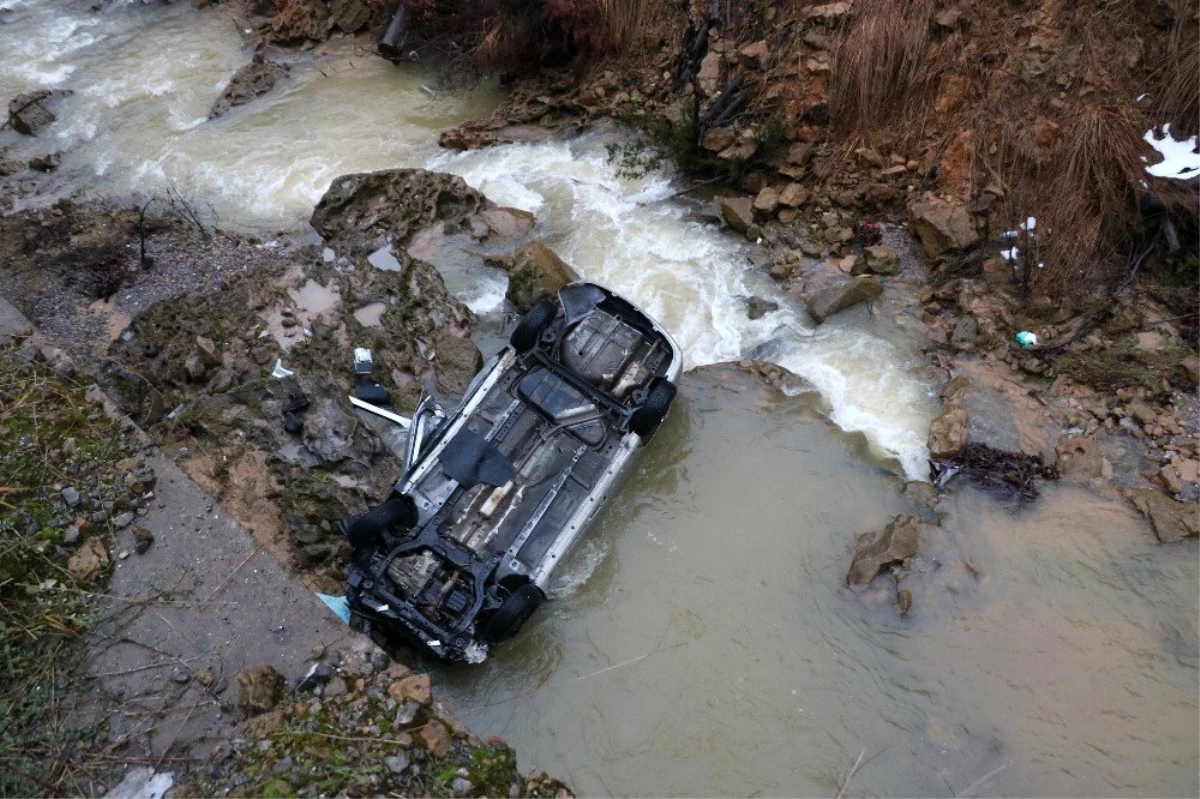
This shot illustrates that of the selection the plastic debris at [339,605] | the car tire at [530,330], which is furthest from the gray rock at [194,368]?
the car tire at [530,330]

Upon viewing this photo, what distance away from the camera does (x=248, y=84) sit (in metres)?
11.9

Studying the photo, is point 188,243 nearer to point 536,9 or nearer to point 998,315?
point 536,9

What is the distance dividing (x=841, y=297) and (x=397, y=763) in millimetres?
6228

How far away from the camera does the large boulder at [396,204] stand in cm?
921

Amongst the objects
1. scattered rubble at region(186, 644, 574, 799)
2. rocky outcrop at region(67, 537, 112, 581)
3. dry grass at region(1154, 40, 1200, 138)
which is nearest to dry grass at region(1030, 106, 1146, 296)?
dry grass at region(1154, 40, 1200, 138)

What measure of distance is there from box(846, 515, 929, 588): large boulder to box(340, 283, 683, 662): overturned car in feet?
6.83

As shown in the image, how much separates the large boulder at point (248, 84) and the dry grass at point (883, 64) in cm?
901

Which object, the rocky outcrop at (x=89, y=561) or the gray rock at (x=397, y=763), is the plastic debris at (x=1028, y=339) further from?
the rocky outcrop at (x=89, y=561)

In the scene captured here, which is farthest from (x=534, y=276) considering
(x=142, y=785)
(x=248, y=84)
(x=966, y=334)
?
(x=248, y=84)

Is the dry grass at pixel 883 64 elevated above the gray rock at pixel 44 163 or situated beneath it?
elevated above

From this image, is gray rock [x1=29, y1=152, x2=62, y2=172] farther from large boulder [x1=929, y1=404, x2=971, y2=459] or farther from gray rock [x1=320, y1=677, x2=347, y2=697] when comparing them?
large boulder [x1=929, y1=404, x2=971, y2=459]

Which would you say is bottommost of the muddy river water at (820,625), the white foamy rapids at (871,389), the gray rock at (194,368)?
the muddy river water at (820,625)

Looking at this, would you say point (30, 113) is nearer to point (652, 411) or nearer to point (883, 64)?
point (652, 411)

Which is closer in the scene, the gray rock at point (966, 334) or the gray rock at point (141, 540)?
the gray rock at point (141, 540)
